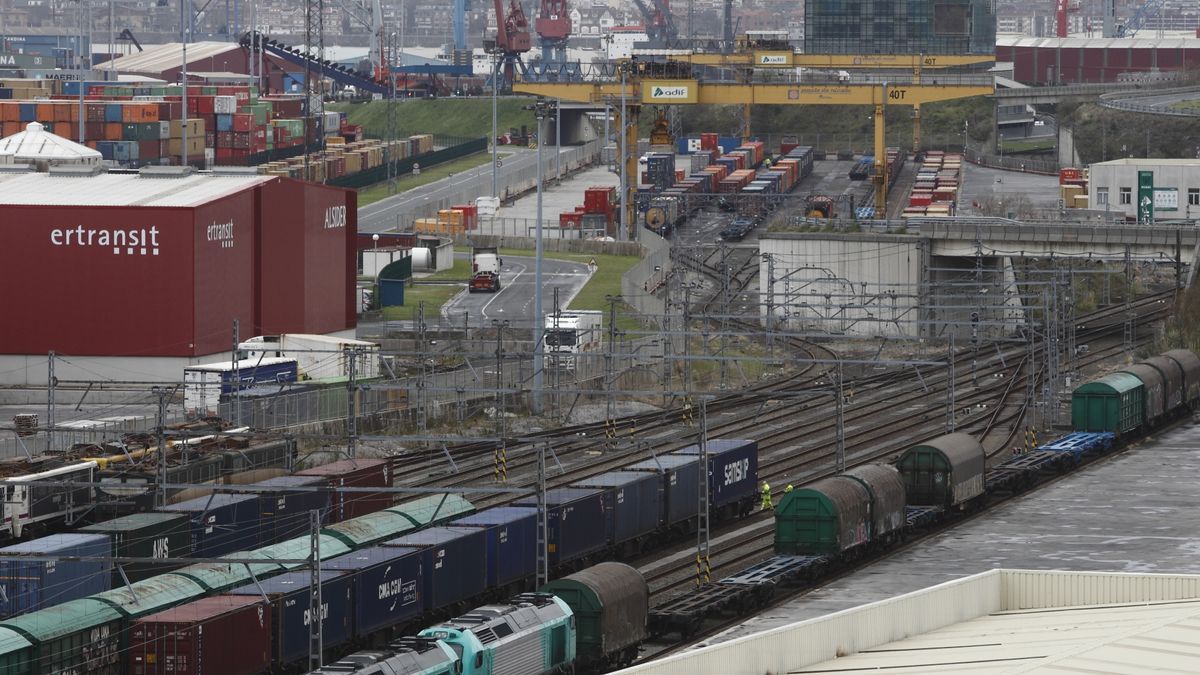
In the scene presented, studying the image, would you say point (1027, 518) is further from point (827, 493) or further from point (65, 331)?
point (65, 331)

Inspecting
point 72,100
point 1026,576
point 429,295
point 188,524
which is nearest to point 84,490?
point 188,524

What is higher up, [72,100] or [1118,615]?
[72,100]

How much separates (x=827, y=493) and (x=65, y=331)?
41532 millimetres

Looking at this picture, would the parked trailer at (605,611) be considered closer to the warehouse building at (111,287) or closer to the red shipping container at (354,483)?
the red shipping container at (354,483)

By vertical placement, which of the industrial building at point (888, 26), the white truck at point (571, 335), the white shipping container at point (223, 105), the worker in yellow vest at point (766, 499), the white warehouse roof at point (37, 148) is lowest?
the worker in yellow vest at point (766, 499)

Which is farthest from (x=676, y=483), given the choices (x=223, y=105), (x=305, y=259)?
(x=223, y=105)

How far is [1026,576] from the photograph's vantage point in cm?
4041

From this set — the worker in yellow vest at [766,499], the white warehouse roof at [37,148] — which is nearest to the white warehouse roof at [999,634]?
the worker in yellow vest at [766,499]

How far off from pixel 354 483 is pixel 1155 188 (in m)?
72.7

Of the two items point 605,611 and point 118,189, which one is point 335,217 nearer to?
point 118,189

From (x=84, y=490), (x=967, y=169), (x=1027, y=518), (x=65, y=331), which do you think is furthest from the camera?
(x=967, y=169)

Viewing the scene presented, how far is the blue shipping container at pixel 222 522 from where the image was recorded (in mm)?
49531

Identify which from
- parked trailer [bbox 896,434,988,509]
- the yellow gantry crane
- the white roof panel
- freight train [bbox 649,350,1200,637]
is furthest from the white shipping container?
parked trailer [bbox 896,434,988,509]

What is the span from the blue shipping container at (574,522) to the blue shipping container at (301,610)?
763cm
